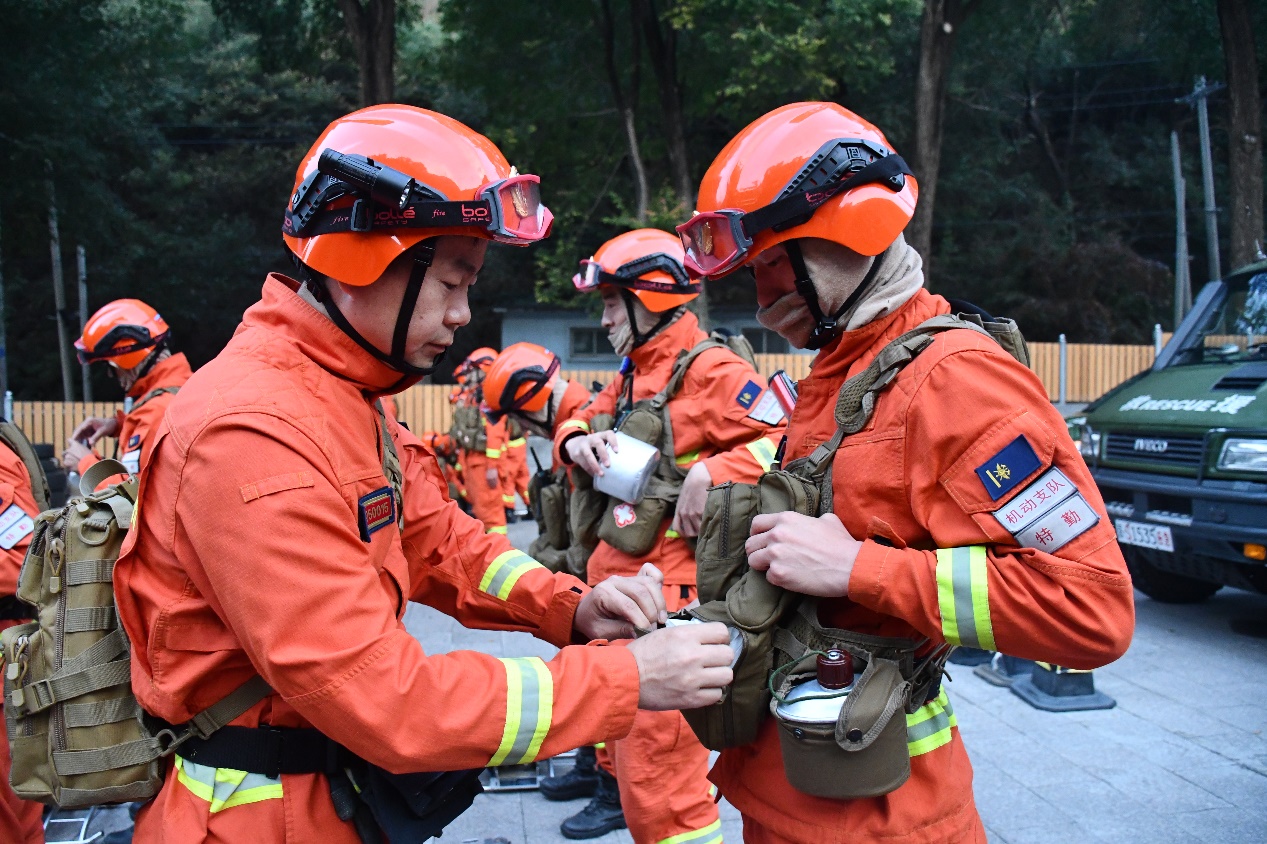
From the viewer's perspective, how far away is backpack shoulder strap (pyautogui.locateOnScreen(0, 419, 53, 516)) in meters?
3.47

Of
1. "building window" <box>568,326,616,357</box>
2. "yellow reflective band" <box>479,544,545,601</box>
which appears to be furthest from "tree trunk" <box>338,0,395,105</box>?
"yellow reflective band" <box>479,544,545,601</box>

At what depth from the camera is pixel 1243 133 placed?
706 inches

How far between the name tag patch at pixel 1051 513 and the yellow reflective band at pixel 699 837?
234 centimetres

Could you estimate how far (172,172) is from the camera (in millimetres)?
28625

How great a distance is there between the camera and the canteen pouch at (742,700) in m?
2.13

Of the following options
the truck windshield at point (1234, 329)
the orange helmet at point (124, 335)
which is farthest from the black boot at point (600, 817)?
the truck windshield at point (1234, 329)

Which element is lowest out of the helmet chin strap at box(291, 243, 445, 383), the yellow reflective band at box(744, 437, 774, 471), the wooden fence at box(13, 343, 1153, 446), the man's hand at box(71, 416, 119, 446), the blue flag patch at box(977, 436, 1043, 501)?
the wooden fence at box(13, 343, 1153, 446)

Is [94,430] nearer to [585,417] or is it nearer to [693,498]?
[585,417]

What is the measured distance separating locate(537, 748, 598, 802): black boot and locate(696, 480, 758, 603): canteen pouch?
9.56 feet

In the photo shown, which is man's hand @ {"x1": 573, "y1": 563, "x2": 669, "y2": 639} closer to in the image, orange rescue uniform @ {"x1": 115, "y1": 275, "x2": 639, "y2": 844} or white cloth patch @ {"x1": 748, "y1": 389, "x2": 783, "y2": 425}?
orange rescue uniform @ {"x1": 115, "y1": 275, "x2": 639, "y2": 844}

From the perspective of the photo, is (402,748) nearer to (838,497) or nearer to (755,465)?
(838,497)

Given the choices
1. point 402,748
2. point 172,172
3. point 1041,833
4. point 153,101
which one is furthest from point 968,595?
point 172,172

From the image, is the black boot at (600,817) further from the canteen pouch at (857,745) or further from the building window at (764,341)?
the building window at (764,341)

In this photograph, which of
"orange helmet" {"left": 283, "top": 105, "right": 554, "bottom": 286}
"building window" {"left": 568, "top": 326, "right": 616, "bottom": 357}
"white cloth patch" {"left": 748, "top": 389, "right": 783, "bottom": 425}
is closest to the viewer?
"orange helmet" {"left": 283, "top": 105, "right": 554, "bottom": 286}
